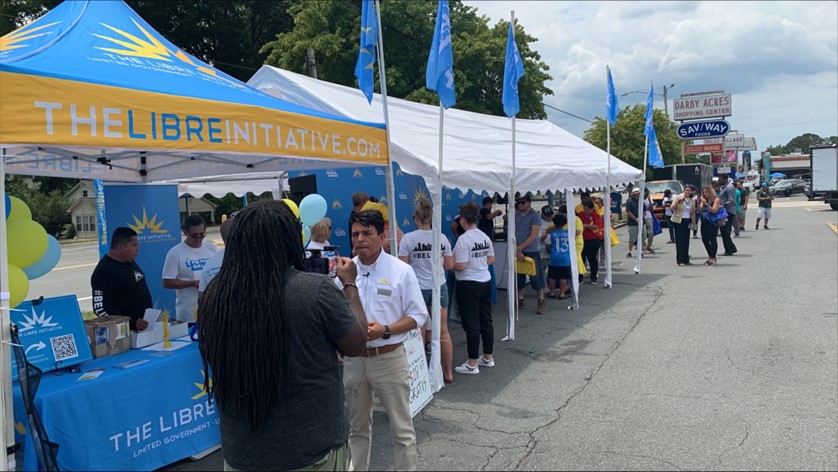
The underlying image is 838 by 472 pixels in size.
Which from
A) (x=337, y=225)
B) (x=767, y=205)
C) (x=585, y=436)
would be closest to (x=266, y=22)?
(x=337, y=225)

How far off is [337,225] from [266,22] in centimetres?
1896

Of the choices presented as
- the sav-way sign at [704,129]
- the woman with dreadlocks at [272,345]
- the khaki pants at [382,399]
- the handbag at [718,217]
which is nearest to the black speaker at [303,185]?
the khaki pants at [382,399]

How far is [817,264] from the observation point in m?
12.5

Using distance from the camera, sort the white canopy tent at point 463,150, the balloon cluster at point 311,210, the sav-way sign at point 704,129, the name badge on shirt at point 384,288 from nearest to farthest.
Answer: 1. the name badge on shirt at point 384,288
2. the balloon cluster at point 311,210
3. the white canopy tent at point 463,150
4. the sav-way sign at point 704,129

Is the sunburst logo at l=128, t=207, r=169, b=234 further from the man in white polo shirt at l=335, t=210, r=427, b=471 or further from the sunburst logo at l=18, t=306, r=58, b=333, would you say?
the man in white polo shirt at l=335, t=210, r=427, b=471

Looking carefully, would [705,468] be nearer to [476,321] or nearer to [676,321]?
[476,321]

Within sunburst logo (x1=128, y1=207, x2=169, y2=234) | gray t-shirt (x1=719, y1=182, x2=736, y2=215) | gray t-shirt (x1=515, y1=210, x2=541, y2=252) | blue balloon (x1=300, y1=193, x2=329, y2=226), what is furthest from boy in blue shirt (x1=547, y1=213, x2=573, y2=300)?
gray t-shirt (x1=719, y1=182, x2=736, y2=215)

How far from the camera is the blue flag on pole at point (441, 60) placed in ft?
18.0

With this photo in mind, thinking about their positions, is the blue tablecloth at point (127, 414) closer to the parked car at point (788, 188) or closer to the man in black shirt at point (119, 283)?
the man in black shirt at point (119, 283)

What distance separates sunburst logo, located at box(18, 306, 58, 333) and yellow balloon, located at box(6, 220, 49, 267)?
323mm

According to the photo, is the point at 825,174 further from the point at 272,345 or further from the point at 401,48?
the point at 272,345

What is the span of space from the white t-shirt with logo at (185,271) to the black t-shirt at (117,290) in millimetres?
712

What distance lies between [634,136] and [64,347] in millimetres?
38701

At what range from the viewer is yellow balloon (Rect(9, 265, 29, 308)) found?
3389 millimetres
